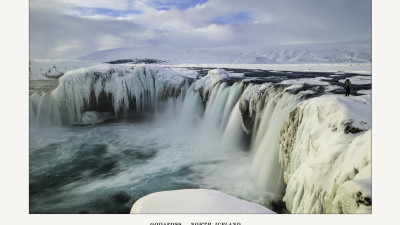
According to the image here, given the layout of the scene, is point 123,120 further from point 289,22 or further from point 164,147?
point 289,22

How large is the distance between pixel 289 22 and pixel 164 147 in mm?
4184

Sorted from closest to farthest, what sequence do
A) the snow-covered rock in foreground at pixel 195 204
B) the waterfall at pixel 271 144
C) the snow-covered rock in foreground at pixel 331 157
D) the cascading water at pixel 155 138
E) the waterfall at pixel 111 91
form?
1. the snow-covered rock in foreground at pixel 331 157
2. the snow-covered rock in foreground at pixel 195 204
3. the waterfall at pixel 271 144
4. the cascading water at pixel 155 138
5. the waterfall at pixel 111 91

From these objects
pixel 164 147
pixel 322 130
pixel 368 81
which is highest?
pixel 368 81

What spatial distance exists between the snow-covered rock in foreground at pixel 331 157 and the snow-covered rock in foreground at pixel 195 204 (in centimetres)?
61

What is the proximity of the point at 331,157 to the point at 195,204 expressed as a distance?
159cm

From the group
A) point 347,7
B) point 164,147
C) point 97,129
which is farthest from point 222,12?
point 97,129

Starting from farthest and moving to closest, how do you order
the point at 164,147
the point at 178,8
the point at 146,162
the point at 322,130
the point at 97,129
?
1. the point at 97,129
2. the point at 164,147
3. the point at 146,162
4. the point at 178,8
5. the point at 322,130

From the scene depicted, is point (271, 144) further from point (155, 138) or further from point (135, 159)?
point (155, 138)

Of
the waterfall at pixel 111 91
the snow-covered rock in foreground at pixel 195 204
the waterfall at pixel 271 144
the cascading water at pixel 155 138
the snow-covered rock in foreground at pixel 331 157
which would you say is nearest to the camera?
the snow-covered rock in foreground at pixel 331 157

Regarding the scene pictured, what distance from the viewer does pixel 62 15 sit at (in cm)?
Result: 530

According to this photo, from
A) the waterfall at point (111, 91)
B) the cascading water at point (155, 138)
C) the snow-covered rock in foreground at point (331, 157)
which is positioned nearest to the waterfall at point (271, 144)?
the cascading water at point (155, 138)

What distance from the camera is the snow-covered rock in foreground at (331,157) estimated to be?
258 cm

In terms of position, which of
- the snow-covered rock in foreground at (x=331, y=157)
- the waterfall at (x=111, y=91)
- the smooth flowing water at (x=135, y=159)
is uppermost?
the waterfall at (x=111, y=91)

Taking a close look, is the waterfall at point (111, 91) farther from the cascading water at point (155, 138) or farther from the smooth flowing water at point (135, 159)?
the smooth flowing water at point (135, 159)
